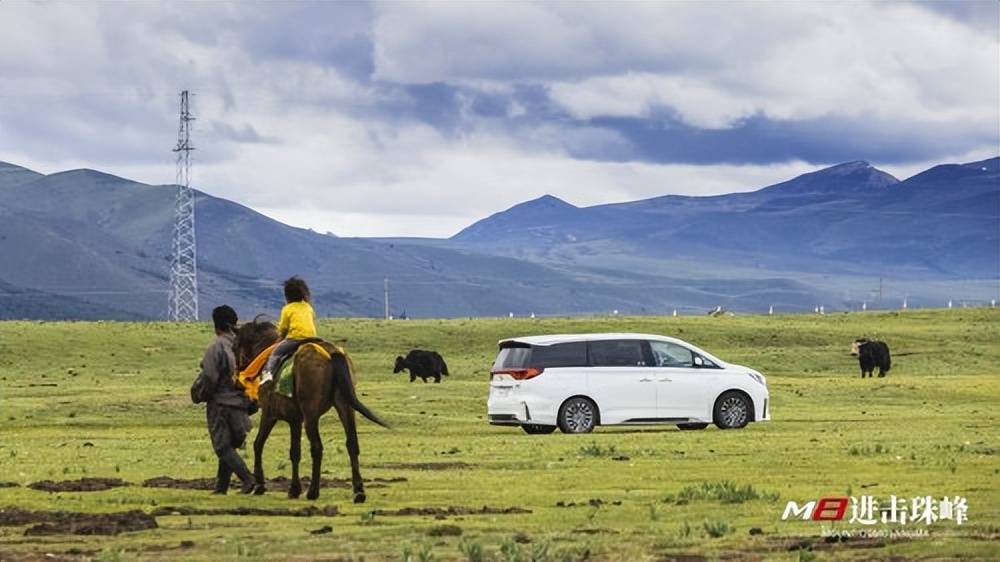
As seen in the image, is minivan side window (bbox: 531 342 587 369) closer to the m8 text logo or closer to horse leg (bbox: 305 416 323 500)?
horse leg (bbox: 305 416 323 500)

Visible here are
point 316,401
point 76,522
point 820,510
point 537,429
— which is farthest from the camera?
point 537,429

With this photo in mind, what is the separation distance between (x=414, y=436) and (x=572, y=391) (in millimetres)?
3363

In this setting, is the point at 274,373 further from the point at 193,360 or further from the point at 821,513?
the point at 193,360

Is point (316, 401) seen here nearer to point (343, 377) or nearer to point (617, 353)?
point (343, 377)

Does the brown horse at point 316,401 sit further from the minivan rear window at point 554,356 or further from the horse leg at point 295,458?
the minivan rear window at point 554,356

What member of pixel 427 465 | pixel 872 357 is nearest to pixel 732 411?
pixel 427 465

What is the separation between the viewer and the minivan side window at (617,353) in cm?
3884

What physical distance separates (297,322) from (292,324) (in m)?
0.07

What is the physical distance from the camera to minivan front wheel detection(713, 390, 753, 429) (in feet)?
129

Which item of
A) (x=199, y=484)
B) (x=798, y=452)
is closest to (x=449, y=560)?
(x=199, y=484)

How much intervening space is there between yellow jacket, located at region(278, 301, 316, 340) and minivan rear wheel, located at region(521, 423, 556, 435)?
15.7 metres

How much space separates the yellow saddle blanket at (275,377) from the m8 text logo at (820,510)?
5873 mm

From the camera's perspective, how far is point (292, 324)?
2341 centimetres

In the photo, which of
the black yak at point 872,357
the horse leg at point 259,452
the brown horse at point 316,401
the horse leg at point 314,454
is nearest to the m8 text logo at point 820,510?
the brown horse at point 316,401
